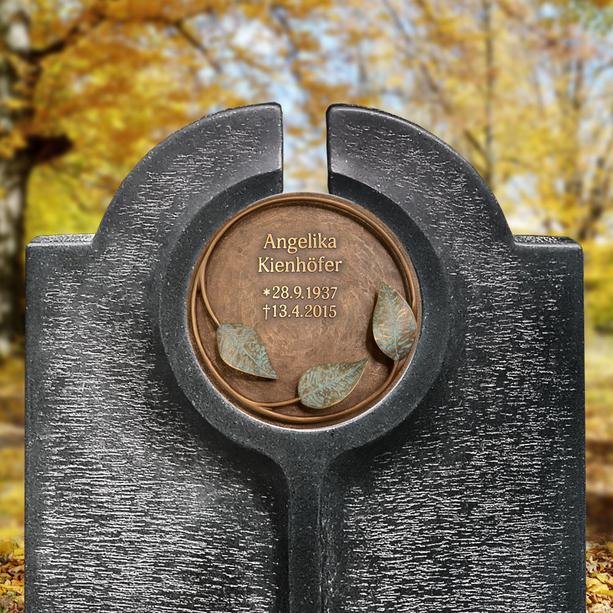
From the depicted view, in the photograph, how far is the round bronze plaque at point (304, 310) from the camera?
101 inches

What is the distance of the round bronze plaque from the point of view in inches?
101

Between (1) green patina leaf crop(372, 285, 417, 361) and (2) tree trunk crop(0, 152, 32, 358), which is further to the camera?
(2) tree trunk crop(0, 152, 32, 358)

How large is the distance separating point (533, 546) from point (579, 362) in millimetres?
690

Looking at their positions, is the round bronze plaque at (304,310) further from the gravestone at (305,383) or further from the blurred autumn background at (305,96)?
the blurred autumn background at (305,96)

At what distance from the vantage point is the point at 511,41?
24.7ft

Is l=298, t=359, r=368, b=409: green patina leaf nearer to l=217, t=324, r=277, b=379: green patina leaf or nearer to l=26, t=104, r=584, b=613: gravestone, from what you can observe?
l=26, t=104, r=584, b=613: gravestone

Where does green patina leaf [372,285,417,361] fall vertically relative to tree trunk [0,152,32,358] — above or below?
below

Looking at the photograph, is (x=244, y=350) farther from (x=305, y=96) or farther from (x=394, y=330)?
(x=305, y=96)

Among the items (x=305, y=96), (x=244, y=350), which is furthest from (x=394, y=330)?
(x=305, y=96)

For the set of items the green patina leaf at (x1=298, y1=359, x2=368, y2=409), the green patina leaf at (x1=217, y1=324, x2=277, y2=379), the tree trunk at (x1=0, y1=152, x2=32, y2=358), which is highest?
the tree trunk at (x1=0, y1=152, x2=32, y2=358)

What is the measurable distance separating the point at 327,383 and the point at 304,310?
0.89 feet

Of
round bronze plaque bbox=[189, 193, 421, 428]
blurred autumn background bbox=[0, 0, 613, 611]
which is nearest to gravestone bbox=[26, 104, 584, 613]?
round bronze plaque bbox=[189, 193, 421, 428]

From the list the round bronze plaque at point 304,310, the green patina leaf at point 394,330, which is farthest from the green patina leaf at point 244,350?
the green patina leaf at point 394,330

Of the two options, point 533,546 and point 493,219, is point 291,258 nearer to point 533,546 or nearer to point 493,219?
point 493,219
